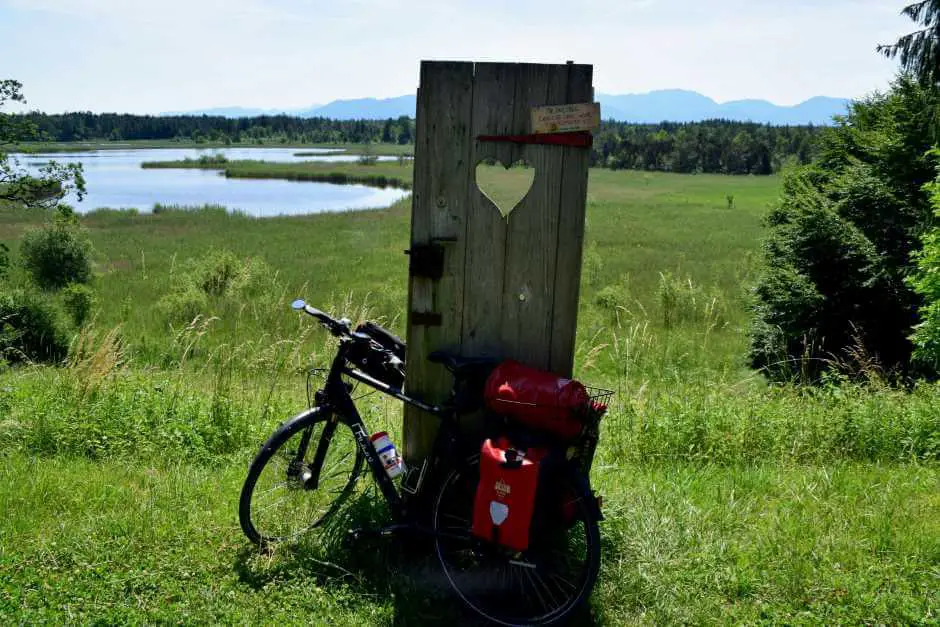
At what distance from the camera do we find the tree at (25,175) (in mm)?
12320

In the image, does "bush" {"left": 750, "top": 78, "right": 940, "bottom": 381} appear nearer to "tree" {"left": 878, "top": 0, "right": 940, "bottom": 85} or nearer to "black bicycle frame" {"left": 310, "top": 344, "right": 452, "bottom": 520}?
"tree" {"left": 878, "top": 0, "right": 940, "bottom": 85}

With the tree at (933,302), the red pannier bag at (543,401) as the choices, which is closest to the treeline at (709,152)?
the tree at (933,302)

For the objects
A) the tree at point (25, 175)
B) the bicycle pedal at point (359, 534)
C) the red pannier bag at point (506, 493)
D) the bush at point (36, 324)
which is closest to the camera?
→ the red pannier bag at point (506, 493)

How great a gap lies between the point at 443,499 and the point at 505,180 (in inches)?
61.0

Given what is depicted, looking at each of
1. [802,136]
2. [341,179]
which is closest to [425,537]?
[341,179]

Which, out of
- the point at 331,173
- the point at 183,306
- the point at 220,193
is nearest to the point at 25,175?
the point at 183,306

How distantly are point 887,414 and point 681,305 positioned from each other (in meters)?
15.3

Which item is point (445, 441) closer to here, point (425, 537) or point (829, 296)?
point (425, 537)

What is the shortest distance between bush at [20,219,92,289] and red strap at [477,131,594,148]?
2514 centimetres

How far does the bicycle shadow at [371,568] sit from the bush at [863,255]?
10037 mm

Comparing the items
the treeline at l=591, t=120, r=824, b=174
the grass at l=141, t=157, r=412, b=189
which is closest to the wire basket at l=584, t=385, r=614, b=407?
the grass at l=141, t=157, r=412, b=189

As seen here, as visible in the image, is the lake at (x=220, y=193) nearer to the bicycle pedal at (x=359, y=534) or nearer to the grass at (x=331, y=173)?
the grass at (x=331, y=173)

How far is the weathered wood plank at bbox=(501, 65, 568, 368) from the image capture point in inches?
133

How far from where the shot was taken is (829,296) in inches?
522
